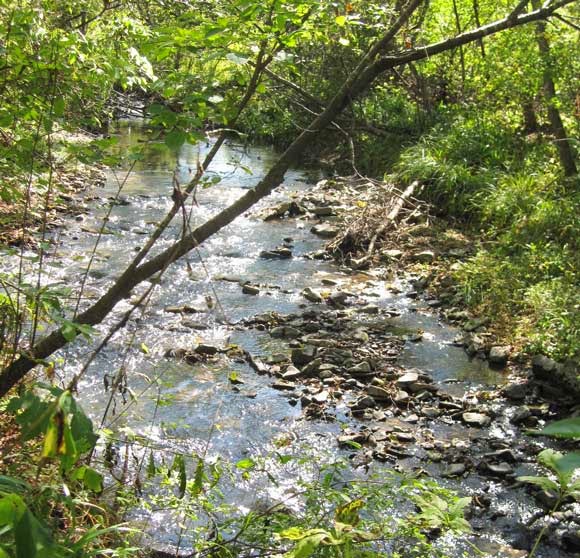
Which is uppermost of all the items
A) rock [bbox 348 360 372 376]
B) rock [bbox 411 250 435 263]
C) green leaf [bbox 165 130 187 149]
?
green leaf [bbox 165 130 187 149]

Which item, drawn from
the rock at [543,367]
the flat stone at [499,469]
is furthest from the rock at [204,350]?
the rock at [543,367]

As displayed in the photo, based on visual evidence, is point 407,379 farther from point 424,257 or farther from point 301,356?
point 424,257

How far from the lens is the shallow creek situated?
4.76 meters

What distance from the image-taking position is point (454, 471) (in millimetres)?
5012

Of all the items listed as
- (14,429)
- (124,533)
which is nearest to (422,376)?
(124,533)

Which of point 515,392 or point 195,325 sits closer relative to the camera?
point 515,392

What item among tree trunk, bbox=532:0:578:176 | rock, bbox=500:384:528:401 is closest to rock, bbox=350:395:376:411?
rock, bbox=500:384:528:401

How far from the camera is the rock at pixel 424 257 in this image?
378 inches

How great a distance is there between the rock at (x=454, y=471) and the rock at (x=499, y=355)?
6.76 ft

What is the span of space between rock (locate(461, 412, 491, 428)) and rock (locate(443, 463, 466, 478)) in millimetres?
743

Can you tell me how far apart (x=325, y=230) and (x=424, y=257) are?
77.7 inches

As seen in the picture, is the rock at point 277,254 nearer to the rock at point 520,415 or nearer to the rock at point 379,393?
the rock at point 379,393

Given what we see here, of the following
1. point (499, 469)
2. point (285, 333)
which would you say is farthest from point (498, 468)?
point (285, 333)

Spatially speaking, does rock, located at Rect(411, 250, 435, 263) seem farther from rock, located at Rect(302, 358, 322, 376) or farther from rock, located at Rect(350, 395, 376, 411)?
rock, located at Rect(350, 395, 376, 411)
